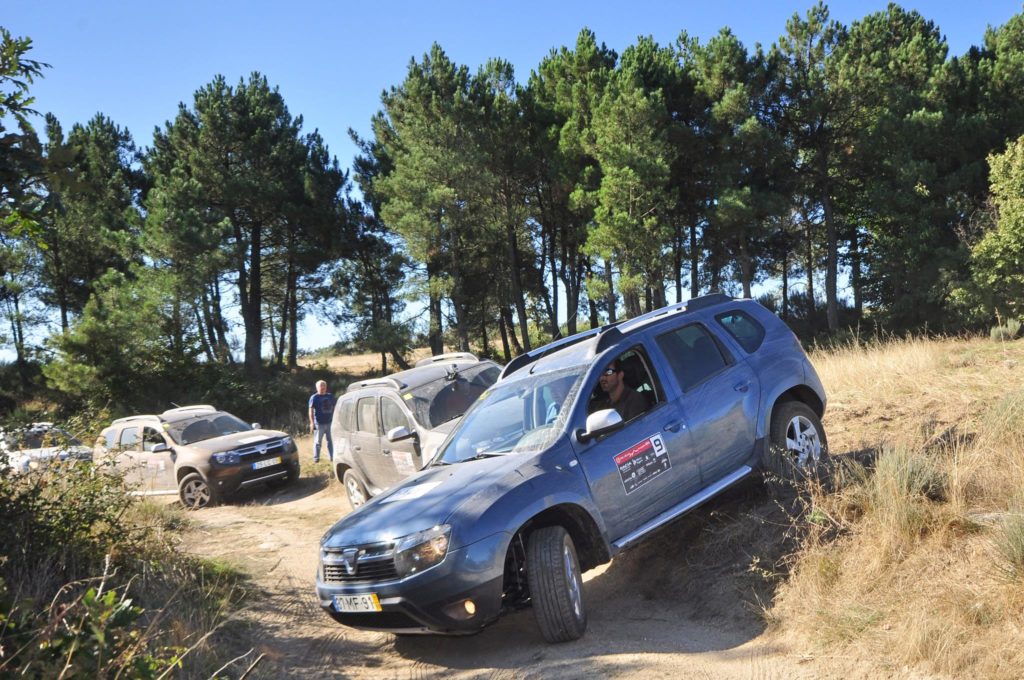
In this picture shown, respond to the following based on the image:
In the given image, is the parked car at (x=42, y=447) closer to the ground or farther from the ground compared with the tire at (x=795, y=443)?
farther from the ground

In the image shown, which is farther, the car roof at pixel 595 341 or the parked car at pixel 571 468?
the car roof at pixel 595 341

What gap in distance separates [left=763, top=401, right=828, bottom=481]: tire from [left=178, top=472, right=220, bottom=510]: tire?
1018 cm

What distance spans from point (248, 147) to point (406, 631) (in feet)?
108

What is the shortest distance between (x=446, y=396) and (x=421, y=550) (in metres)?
5.55

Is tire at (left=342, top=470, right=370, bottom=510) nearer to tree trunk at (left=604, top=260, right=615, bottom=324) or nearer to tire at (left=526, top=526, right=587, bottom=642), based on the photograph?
tire at (left=526, top=526, right=587, bottom=642)

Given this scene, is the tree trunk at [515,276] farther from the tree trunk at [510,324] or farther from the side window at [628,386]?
Answer: the side window at [628,386]

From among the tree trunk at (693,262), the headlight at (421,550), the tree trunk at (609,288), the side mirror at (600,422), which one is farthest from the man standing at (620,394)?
the tree trunk at (693,262)

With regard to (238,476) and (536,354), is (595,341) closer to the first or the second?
(536,354)

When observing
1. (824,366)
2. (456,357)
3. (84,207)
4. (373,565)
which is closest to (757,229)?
(824,366)

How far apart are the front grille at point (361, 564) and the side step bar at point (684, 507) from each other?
5.16ft

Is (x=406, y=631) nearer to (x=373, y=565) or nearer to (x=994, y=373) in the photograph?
(x=373, y=565)

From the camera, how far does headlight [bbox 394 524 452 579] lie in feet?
16.3

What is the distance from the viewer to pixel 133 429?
15328mm

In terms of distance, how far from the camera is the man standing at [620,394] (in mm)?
6391
